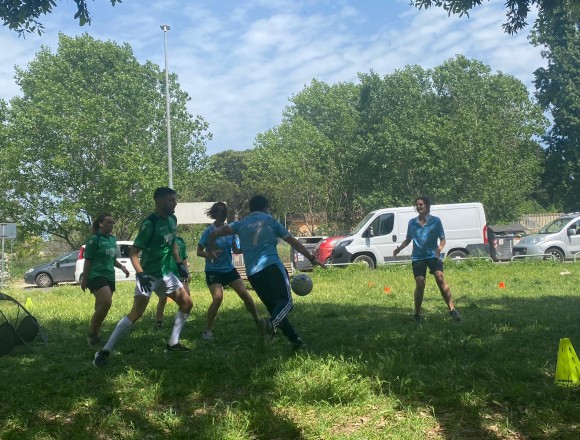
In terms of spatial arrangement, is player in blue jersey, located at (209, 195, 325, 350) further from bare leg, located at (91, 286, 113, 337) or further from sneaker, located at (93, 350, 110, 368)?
bare leg, located at (91, 286, 113, 337)

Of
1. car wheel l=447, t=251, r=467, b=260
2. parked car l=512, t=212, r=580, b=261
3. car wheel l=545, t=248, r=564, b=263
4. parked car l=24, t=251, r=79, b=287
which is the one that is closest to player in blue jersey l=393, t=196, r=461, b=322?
car wheel l=447, t=251, r=467, b=260

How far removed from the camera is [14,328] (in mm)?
7074

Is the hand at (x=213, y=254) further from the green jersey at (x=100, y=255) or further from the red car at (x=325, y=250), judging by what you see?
the red car at (x=325, y=250)

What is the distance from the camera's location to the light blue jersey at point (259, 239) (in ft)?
20.8

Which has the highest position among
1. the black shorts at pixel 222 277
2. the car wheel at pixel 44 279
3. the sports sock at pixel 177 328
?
the black shorts at pixel 222 277

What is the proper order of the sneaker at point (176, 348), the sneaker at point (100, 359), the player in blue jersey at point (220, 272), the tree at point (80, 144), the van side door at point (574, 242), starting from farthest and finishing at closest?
the tree at point (80, 144), the van side door at point (574, 242), the player in blue jersey at point (220, 272), the sneaker at point (176, 348), the sneaker at point (100, 359)

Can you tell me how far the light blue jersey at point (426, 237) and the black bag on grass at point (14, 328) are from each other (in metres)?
4.77

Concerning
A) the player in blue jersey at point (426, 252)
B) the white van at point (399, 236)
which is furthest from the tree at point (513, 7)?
the white van at point (399, 236)

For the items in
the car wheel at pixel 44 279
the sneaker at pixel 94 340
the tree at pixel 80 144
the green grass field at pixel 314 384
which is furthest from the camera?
the tree at pixel 80 144

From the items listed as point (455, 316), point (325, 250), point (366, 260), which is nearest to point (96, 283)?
point (455, 316)

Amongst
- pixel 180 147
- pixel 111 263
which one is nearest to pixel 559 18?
pixel 111 263

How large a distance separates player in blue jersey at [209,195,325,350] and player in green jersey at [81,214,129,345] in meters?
1.71

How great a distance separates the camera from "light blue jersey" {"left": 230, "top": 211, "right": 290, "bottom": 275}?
6.34m

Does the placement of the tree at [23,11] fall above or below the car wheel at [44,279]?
above
